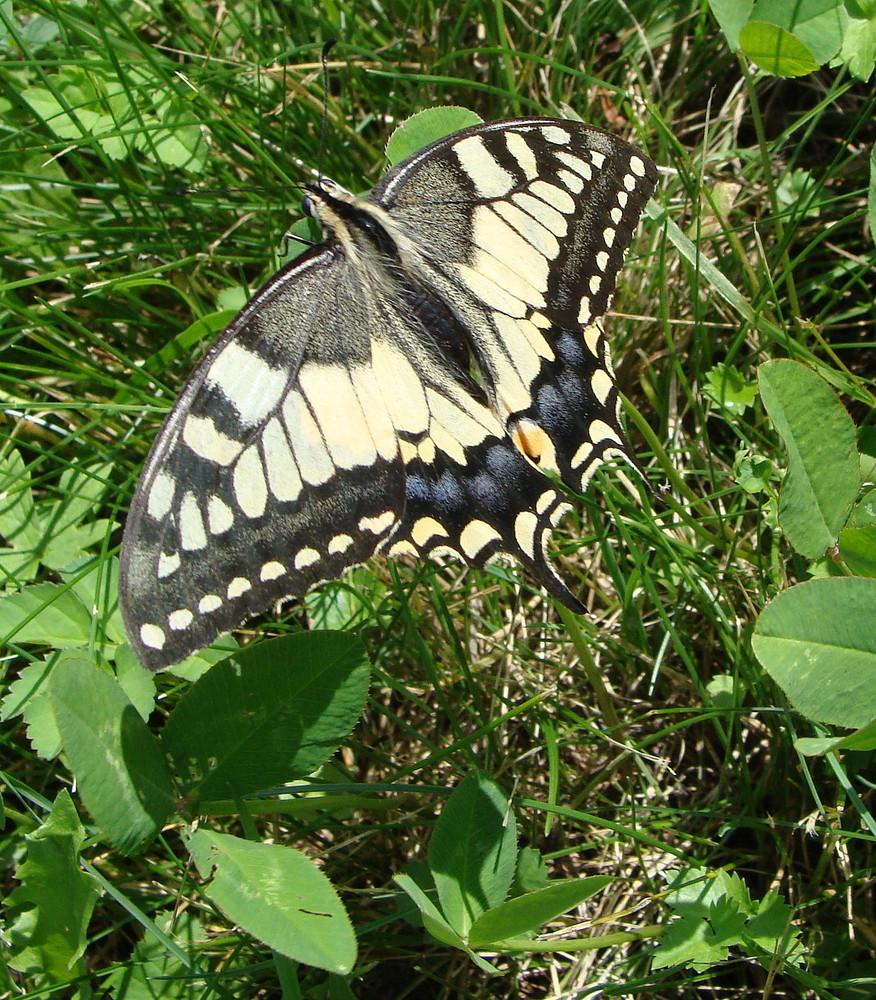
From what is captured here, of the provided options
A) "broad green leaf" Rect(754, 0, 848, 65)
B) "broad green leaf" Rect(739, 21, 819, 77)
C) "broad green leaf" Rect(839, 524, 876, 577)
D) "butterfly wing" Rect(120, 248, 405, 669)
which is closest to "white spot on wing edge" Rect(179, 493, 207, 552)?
"butterfly wing" Rect(120, 248, 405, 669)

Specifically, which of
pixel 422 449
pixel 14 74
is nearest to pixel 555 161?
pixel 422 449

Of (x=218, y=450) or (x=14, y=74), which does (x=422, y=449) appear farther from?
(x=14, y=74)

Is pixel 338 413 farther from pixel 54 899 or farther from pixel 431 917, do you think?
pixel 54 899

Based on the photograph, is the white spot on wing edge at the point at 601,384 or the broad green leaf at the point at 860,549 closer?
the broad green leaf at the point at 860,549

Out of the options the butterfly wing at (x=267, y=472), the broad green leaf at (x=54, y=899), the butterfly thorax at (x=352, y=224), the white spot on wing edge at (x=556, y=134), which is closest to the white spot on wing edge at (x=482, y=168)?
the white spot on wing edge at (x=556, y=134)

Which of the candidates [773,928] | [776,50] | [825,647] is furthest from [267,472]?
[776,50]

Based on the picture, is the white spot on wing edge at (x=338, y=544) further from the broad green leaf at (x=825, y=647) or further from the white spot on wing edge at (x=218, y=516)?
the broad green leaf at (x=825, y=647)

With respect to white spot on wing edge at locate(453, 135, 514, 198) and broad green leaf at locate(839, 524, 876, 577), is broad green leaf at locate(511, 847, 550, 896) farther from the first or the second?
white spot on wing edge at locate(453, 135, 514, 198)
